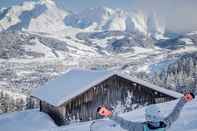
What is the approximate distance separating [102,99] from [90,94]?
4.11 ft

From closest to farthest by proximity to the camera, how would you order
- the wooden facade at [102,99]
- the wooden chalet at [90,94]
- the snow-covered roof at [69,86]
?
the snow-covered roof at [69,86] → the wooden chalet at [90,94] → the wooden facade at [102,99]

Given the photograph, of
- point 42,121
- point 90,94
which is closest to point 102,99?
point 90,94

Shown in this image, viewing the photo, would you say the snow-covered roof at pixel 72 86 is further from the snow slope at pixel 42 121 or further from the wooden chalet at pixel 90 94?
the snow slope at pixel 42 121

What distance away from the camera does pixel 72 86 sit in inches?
1224

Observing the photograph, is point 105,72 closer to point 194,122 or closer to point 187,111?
point 187,111

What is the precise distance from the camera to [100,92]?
3123 cm

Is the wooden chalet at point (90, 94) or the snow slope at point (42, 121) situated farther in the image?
the wooden chalet at point (90, 94)

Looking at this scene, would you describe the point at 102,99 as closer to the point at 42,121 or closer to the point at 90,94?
the point at 90,94

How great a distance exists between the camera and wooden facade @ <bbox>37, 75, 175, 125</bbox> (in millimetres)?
30016

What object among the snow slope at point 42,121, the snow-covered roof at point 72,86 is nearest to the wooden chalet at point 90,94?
the snow-covered roof at point 72,86

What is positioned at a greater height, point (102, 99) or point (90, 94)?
point (90, 94)

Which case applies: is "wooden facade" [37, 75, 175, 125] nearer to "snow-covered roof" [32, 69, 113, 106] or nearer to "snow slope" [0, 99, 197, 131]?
"snow-covered roof" [32, 69, 113, 106]

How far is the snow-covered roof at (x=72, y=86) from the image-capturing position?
29.6 m

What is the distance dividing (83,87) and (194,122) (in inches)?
756
